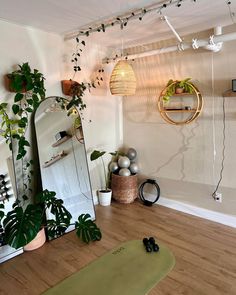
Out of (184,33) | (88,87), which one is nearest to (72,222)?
(88,87)

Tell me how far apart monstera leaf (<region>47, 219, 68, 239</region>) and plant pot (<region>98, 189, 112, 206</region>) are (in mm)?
964

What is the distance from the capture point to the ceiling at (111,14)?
2160 millimetres

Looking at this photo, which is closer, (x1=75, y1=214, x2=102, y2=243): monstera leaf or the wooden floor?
the wooden floor

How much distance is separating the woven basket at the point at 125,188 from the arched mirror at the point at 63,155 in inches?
22.3

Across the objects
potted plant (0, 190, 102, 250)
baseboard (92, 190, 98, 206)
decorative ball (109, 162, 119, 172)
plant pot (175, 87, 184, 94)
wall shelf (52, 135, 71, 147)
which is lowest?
baseboard (92, 190, 98, 206)

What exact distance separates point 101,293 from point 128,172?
7.66ft

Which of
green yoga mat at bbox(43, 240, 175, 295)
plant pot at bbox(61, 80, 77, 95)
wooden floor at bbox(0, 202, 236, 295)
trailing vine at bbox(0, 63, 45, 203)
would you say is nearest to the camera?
green yoga mat at bbox(43, 240, 175, 295)

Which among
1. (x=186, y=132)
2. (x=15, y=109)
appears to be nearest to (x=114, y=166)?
(x=186, y=132)

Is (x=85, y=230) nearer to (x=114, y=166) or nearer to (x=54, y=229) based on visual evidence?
(x=54, y=229)

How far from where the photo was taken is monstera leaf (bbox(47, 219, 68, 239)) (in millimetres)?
2589

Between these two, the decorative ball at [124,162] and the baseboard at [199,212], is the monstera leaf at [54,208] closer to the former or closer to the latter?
the decorative ball at [124,162]

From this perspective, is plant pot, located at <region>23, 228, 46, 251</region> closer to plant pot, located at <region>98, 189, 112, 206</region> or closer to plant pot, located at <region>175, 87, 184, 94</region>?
plant pot, located at <region>98, 189, 112, 206</region>

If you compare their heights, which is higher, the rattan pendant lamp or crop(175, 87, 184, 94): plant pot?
the rattan pendant lamp

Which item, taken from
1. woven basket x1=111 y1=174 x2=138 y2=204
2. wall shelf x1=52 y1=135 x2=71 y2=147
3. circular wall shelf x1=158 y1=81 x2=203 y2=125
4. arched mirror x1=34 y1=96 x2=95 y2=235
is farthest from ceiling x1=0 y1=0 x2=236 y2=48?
woven basket x1=111 y1=174 x2=138 y2=204
